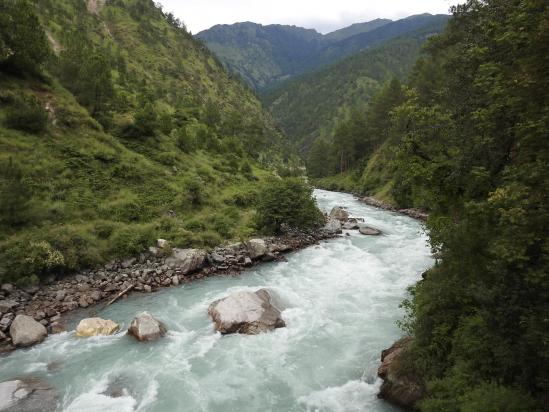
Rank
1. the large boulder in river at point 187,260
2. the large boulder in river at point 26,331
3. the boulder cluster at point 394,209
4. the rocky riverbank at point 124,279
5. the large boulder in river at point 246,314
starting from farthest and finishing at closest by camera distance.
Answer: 1. the boulder cluster at point 394,209
2. the large boulder in river at point 187,260
3. the rocky riverbank at point 124,279
4. the large boulder in river at point 246,314
5. the large boulder in river at point 26,331

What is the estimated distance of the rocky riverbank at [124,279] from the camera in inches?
782

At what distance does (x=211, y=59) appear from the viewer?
146m

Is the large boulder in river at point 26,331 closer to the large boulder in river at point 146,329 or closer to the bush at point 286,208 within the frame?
the large boulder in river at point 146,329

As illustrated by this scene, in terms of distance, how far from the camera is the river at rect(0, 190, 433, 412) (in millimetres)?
14242

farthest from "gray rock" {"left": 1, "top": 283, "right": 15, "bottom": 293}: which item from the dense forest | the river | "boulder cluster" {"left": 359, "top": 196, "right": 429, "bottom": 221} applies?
"boulder cluster" {"left": 359, "top": 196, "right": 429, "bottom": 221}

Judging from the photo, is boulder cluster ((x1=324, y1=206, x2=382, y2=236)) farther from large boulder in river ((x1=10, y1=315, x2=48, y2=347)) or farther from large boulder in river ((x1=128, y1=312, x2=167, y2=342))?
large boulder in river ((x1=10, y1=315, x2=48, y2=347))

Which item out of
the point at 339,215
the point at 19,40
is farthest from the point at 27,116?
the point at 339,215

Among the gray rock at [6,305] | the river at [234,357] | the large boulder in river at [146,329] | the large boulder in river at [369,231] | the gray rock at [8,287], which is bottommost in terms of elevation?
the large boulder in river at [369,231]

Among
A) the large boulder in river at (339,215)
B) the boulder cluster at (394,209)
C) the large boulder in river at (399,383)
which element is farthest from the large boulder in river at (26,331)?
the boulder cluster at (394,209)

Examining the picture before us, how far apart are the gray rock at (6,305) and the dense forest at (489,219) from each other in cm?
1926

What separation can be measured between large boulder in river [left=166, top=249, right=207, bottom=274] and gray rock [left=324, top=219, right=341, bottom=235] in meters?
14.9

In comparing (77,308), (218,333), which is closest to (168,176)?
(77,308)

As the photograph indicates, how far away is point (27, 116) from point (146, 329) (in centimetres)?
2423

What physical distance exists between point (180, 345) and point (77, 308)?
7451mm
